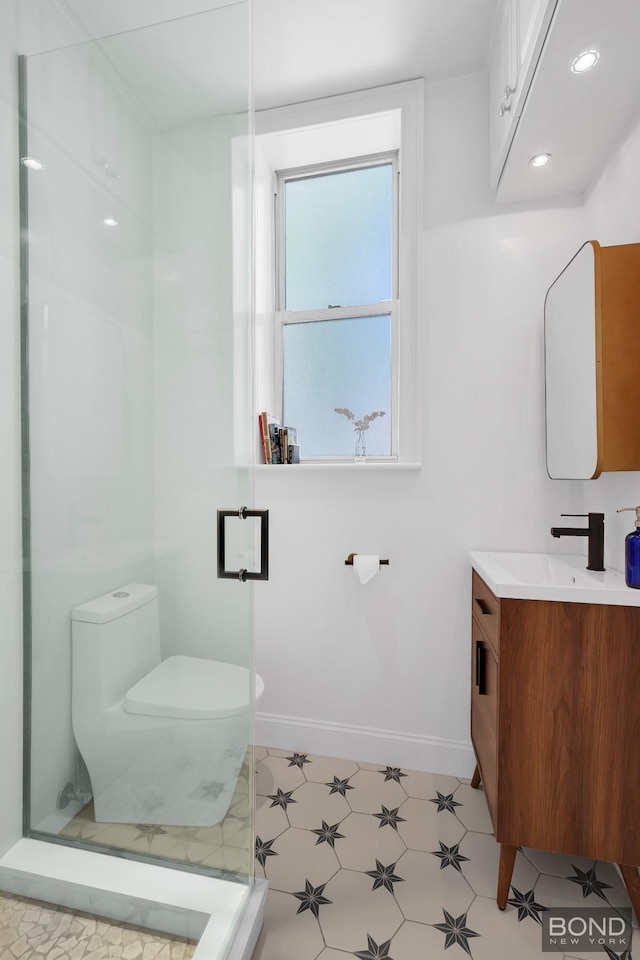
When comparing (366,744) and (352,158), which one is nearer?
(366,744)

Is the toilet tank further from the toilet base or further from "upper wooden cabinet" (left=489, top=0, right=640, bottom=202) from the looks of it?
"upper wooden cabinet" (left=489, top=0, right=640, bottom=202)

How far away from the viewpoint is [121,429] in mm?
891

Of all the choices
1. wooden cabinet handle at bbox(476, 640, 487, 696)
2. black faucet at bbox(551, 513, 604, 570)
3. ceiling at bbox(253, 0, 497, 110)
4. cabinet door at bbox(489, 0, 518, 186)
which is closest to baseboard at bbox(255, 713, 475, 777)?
A: wooden cabinet handle at bbox(476, 640, 487, 696)

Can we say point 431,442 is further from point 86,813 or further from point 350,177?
point 86,813

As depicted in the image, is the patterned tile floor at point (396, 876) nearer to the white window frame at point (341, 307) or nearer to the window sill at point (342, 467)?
the window sill at point (342, 467)

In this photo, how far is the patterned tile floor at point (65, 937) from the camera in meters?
0.83

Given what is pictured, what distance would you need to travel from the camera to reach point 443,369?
1806mm

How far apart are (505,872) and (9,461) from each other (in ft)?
5.12

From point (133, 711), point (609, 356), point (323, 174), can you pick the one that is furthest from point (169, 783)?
point (323, 174)

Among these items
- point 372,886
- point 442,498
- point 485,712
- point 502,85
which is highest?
point 502,85

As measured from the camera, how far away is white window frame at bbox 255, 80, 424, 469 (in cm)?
181

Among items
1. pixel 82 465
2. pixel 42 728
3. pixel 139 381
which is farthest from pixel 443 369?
pixel 42 728

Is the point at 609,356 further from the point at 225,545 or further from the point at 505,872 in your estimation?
the point at 505,872

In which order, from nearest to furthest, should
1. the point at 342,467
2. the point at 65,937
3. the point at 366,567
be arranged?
the point at 65,937, the point at 366,567, the point at 342,467
